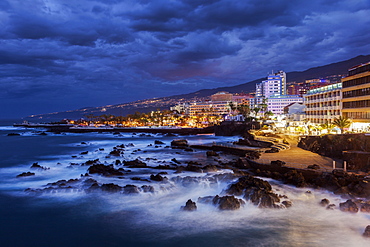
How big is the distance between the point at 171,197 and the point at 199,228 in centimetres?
533

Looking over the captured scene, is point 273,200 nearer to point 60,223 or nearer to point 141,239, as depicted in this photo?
point 141,239

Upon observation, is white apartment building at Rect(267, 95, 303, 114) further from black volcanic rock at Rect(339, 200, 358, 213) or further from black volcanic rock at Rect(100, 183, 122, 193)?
black volcanic rock at Rect(100, 183, 122, 193)

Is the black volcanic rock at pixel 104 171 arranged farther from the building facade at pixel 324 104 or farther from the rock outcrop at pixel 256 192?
the building facade at pixel 324 104

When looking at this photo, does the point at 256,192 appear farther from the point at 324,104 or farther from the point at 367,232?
the point at 324,104

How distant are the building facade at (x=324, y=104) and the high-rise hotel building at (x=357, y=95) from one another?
152 inches

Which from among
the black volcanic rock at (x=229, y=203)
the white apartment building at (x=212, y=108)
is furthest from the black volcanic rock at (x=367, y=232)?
the white apartment building at (x=212, y=108)

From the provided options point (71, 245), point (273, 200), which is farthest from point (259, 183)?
point (71, 245)

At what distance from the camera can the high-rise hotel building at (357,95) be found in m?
41.2

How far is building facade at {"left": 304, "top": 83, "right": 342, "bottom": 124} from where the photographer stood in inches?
2110

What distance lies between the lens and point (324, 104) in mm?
59125

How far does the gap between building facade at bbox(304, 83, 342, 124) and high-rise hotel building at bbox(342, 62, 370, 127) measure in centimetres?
385

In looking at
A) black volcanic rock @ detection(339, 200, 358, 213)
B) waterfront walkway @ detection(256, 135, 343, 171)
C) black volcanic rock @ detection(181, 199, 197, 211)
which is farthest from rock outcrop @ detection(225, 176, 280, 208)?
waterfront walkway @ detection(256, 135, 343, 171)

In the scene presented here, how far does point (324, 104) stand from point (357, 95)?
14.8 metres

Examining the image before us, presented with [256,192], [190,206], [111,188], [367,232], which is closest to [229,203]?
[256,192]
